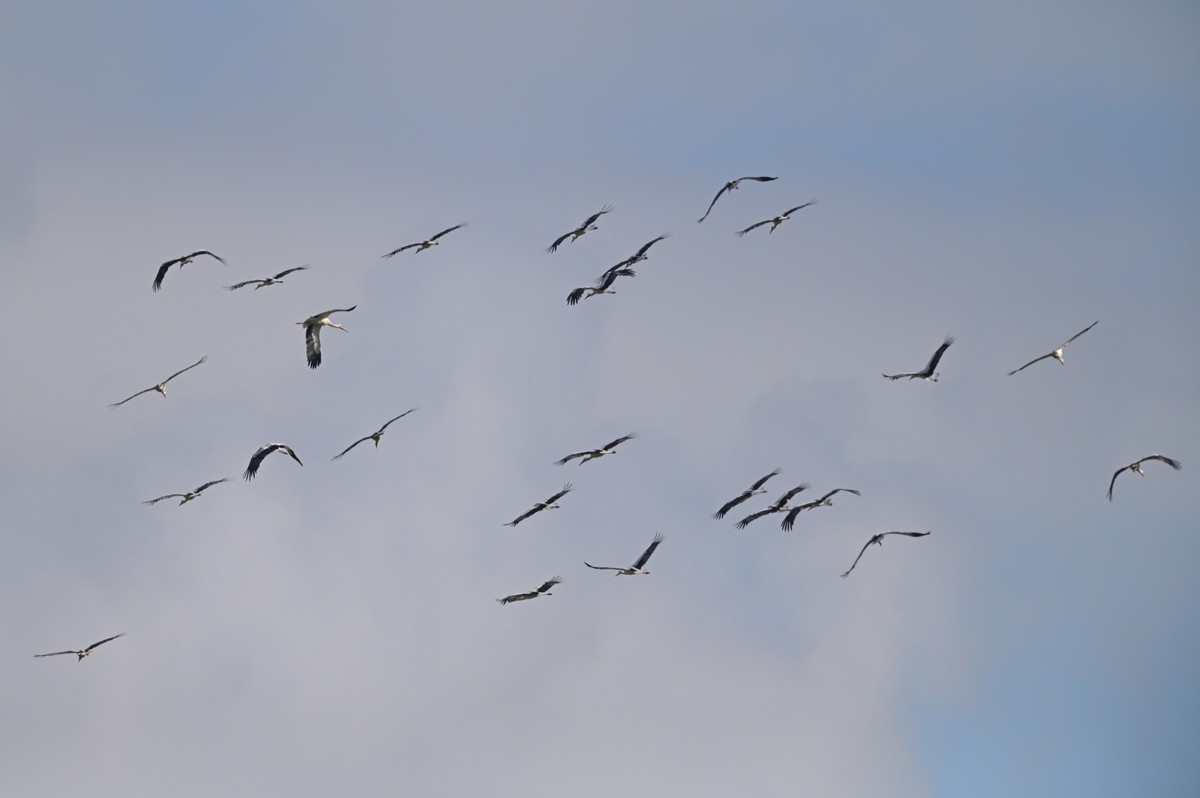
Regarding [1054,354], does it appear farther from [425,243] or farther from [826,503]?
[425,243]

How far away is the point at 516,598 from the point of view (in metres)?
85.3

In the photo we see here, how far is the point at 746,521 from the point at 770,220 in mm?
15949

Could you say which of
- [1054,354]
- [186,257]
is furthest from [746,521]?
[186,257]

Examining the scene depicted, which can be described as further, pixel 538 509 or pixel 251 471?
pixel 538 509

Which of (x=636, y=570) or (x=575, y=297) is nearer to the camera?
(x=636, y=570)

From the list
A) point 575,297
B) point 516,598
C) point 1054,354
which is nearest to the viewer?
point 516,598

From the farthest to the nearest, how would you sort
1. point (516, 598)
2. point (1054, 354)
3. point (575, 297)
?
1. point (575, 297)
2. point (1054, 354)
3. point (516, 598)

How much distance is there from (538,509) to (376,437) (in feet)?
39.9

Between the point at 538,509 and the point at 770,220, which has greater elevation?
the point at 770,220

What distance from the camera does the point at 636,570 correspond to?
298 ft

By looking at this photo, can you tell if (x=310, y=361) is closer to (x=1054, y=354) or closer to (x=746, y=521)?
(x=746, y=521)

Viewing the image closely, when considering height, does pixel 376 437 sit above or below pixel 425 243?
below

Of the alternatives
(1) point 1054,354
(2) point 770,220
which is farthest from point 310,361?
(1) point 1054,354

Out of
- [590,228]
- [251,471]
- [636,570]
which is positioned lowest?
[636,570]
